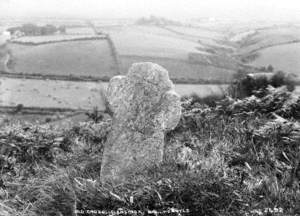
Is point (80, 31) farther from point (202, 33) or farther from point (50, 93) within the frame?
point (50, 93)

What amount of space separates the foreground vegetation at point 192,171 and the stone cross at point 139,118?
38cm

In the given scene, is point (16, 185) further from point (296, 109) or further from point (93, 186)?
point (296, 109)

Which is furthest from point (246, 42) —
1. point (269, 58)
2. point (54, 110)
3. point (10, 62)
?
point (54, 110)

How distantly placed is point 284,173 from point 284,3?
188m

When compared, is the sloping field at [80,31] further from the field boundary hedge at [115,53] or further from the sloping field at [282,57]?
the sloping field at [282,57]

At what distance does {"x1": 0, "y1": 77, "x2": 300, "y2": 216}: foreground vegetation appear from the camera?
5.30 meters

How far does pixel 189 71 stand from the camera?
204 ft

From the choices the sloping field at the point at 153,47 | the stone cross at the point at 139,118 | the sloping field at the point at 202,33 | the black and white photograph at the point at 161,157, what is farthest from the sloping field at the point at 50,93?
the sloping field at the point at 202,33

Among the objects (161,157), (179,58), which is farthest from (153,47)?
(161,157)

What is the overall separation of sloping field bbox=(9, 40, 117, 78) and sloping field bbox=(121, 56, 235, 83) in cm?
353

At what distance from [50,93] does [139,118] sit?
4294 cm

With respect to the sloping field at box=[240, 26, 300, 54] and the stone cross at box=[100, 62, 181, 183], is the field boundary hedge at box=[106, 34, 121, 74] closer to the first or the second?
the sloping field at box=[240, 26, 300, 54]

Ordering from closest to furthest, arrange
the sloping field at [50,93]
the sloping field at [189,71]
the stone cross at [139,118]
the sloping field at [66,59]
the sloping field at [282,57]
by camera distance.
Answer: the stone cross at [139,118] < the sloping field at [50,93] < the sloping field at [189,71] < the sloping field at [66,59] < the sloping field at [282,57]

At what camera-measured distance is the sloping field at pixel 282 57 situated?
63.2 m
